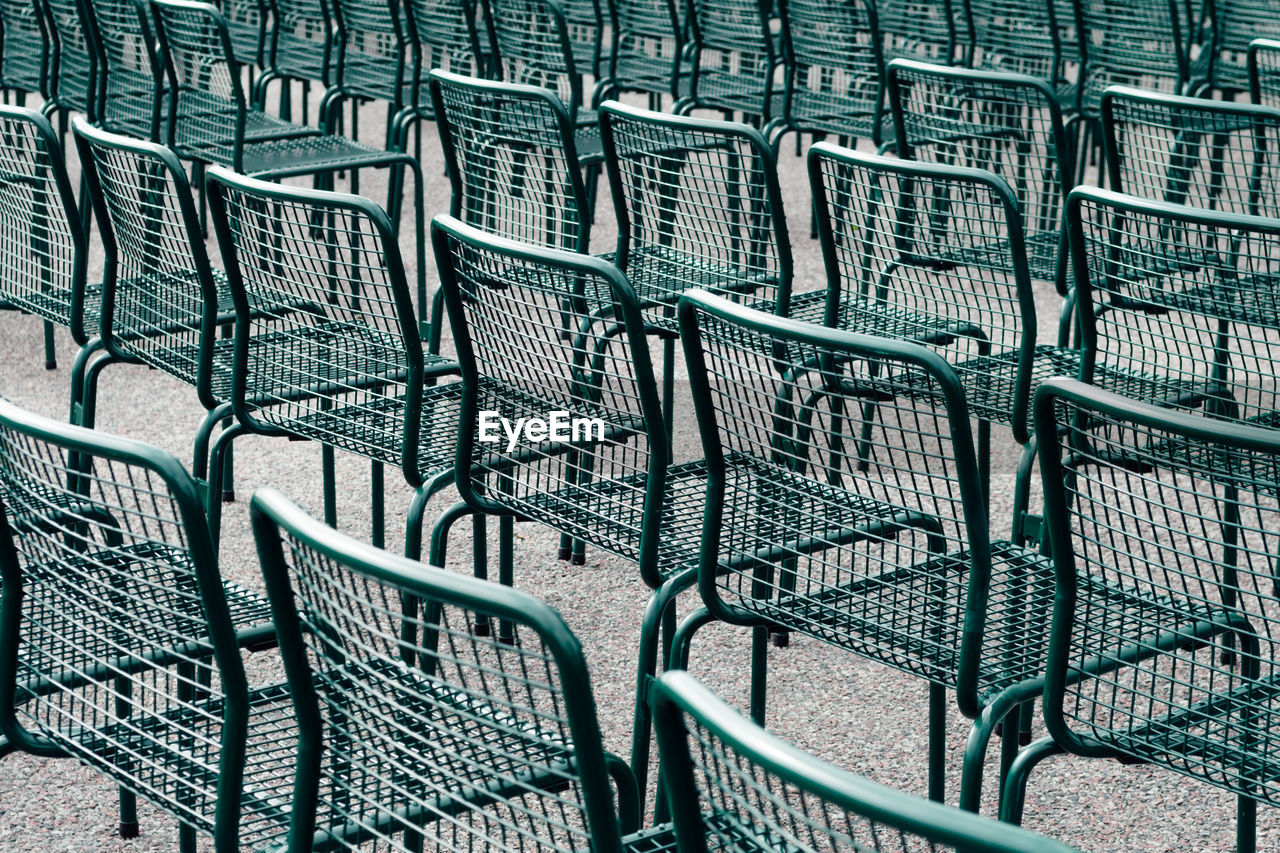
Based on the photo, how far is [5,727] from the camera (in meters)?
2.26

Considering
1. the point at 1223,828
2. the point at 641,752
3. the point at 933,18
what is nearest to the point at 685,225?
the point at 641,752

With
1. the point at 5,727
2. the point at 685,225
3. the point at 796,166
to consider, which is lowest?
the point at 796,166

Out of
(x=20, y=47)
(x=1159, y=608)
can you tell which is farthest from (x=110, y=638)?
(x=20, y=47)

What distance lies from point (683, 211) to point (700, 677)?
1.14 meters

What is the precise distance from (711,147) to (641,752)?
151 centimetres

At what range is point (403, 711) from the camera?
71.5 inches

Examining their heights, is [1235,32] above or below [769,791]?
below

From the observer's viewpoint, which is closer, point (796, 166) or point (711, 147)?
point (711, 147)

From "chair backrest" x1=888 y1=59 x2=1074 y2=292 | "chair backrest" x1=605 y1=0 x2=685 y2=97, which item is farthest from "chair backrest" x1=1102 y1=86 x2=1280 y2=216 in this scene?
"chair backrest" x1=605 y1=0 x2=685 y2=97

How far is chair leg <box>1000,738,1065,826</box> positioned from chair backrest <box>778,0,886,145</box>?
4.05 m

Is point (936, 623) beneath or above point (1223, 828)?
above

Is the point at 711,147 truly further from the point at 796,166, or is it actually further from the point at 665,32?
the point at 796,166

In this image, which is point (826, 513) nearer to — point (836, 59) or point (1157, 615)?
point (1157, 615)

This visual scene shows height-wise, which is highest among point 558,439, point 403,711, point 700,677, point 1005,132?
point 1005,132
